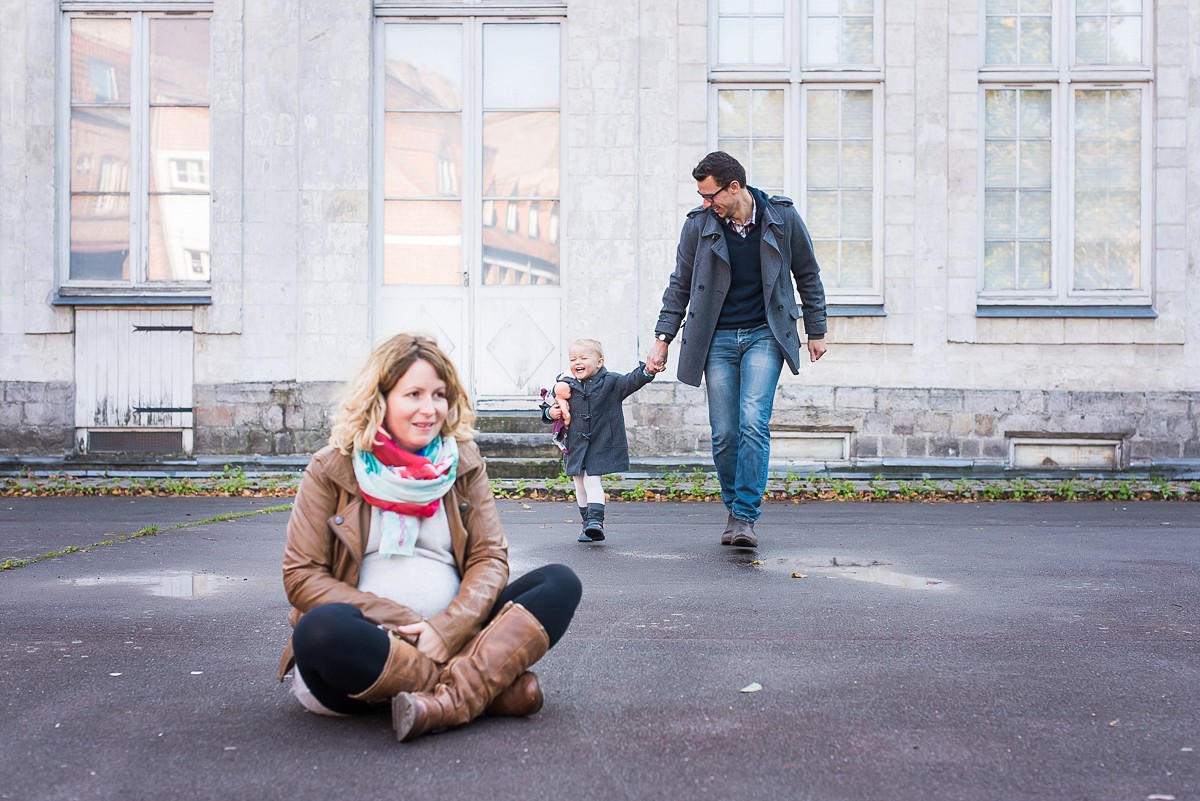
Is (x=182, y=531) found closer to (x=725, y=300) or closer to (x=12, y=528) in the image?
(x=12, y=528)

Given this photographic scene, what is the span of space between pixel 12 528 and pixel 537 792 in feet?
21.7

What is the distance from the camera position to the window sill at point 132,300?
504 inches

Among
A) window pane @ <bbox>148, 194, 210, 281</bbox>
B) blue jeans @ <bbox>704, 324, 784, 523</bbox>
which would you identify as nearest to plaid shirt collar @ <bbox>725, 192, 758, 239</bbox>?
blue jeans @ <bbox>704, 324, 784, 523</bbox>

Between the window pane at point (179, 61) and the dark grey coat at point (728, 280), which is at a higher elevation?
the window pane at point (179, 61)

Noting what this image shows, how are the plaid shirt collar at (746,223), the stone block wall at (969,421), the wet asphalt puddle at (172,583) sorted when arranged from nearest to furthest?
1. the wet asphalt puddle at (172,583)
2. the plaid shirt collar at (746,223)
3. the stone block wall at (969,421)

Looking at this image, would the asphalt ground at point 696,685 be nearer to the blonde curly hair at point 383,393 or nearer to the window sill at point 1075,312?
the blonde curly hair at point 383,393

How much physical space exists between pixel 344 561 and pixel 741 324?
434cm

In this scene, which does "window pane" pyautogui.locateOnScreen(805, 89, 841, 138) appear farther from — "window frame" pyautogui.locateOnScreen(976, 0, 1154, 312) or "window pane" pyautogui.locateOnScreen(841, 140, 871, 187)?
"window frame" pyautogui.locateOnScreen(976, 0, 1154, 312)

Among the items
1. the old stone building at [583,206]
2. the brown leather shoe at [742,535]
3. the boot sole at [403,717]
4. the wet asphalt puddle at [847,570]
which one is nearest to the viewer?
the boot sole at [403,717]

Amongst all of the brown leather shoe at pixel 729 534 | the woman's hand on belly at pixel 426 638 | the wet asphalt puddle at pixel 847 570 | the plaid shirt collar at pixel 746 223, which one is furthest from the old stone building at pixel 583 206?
the woman's hand on belly at pixel 426 638

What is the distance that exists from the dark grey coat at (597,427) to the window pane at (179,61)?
6.79 meters

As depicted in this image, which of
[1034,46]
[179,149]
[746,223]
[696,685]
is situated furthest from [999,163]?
[696,685]

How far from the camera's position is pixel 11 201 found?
1294cm

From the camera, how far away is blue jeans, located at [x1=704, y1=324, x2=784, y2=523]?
7352 mm
